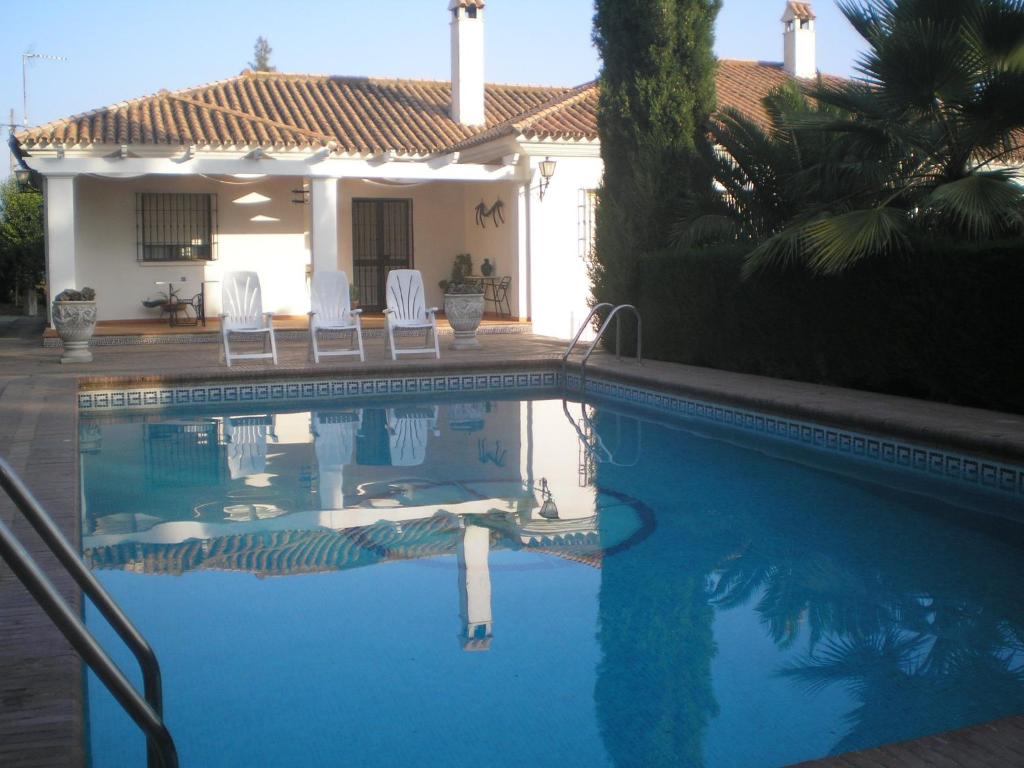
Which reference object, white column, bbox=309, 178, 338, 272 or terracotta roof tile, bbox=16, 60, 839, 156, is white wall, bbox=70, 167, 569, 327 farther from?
white column, bbox=309, 178, 338, 272

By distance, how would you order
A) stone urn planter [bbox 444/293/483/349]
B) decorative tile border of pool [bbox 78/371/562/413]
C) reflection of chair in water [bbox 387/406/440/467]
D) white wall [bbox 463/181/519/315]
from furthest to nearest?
white wall [bbox 463/181/519/315], stone urn planter [bbox 444/293/483/349], decorative tile border of pool [bbox 78/371/562/413], reflection of chair in water [bbox 387/406/440/467]

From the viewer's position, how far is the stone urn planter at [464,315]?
1377 centimetres

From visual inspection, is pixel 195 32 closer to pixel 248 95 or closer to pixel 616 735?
pixel 248 95

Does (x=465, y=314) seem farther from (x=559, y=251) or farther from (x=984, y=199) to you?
(x=984, y=199)

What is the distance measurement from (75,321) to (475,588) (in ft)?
29.5

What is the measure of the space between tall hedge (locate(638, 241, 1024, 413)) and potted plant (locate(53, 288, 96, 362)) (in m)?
6.73

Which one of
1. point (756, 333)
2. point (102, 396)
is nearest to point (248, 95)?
point (102, 396)

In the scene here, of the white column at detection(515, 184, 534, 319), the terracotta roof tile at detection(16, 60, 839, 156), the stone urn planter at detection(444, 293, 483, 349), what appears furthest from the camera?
the white column at detection(515, 184, 534, 319)

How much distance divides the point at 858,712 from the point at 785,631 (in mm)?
862

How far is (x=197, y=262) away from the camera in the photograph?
18.2 metres

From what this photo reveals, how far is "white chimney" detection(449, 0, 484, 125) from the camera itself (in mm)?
20141

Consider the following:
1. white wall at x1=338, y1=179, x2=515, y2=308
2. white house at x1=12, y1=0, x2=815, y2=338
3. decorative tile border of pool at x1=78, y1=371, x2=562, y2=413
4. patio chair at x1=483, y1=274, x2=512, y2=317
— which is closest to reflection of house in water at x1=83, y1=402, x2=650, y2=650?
decorative tile border of pool at x1=78, y1=371, x2=562, y2=413

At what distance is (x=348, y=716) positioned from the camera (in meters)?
3.71

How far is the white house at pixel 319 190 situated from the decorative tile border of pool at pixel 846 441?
664 cm
